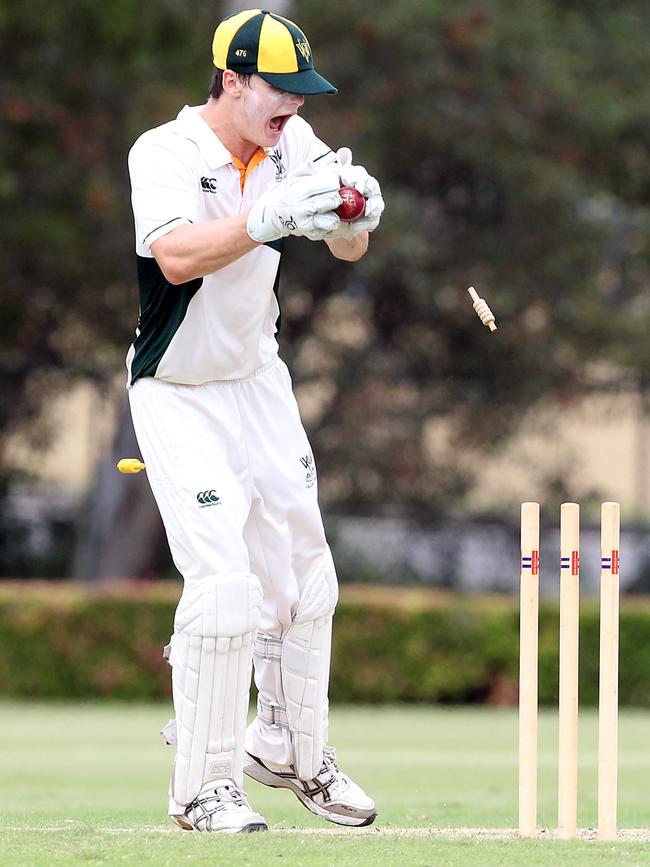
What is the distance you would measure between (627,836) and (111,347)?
12.4m

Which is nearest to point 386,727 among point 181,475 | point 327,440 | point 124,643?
point 124,643

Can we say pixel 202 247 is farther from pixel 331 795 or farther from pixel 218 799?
pixel 331 795

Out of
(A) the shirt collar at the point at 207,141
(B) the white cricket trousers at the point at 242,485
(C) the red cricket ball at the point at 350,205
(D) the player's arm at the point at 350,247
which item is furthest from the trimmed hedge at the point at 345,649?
(C) the red cricket ball at the point at 350,205

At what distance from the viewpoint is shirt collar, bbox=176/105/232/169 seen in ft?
15.2

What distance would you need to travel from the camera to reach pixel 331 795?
498cm

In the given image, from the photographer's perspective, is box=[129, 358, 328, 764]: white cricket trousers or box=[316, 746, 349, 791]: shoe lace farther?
box=[316, 746, 349, 791]: shoe lace

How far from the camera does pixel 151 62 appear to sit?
14.7 m

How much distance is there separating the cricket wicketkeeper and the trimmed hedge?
8.96m

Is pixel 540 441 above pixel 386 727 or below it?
above

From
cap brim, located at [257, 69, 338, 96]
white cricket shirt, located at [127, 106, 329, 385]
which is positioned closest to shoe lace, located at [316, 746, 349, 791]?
white cricket shirt, located at [127, 106, 329, 385]

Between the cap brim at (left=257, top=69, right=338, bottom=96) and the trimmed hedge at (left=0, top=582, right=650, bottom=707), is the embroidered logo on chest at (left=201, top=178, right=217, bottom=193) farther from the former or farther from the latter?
the trimmed hedge at (left=0, top=582, right=650, bottom=707)

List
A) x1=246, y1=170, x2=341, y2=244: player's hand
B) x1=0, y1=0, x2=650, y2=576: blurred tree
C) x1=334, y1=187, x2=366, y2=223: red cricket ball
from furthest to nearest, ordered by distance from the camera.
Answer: x1=0, y1=0, x2=650, y2=576: blurred tree, x1=334, y1=187, x2=366, y2=223: red cricket ball, x1=246, y1=170, x2=341, y2=244: player's hand

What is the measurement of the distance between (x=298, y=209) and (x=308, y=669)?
1417mm

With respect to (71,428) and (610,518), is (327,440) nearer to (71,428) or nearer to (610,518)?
(71,428)
